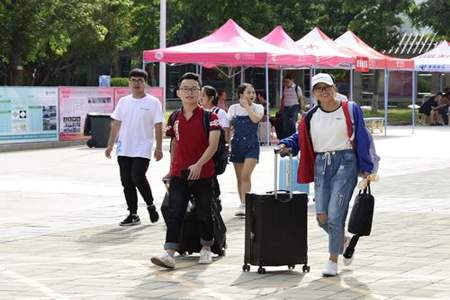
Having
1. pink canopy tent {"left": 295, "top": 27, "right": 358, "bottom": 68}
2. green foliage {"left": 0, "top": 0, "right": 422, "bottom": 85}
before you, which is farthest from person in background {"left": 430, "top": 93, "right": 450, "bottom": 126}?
pink canopy tent {"left": 295, "top": 27, "right": 358, "bottom": 68}

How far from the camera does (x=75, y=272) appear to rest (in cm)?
918

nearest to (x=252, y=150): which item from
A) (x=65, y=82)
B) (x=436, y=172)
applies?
(x=436, y=172)

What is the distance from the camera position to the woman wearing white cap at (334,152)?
894 centimetres

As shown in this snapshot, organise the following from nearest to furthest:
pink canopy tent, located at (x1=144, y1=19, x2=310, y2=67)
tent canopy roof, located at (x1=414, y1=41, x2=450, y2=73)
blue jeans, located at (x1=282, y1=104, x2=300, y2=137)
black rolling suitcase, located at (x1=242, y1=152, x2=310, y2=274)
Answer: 1. black rolling suitcase, located at (x1=242, y1=152, x2=310, y2=274)
2. pink canopy tent, located at (x1=144, y1=19, x2=310, y2=67)
3. blue jeans, located at (x1=282, y1=104, x2=300, y2=137)
4. tent canopy roof, located at (x1=414, y1=41, x2=450, y2=73)

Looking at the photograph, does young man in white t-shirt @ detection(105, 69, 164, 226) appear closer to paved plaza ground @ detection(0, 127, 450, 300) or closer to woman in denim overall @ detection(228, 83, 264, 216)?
paved plaza ground @ detection(0, 127, 450, 300)

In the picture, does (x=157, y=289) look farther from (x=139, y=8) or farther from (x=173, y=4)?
(x=173, y=4)

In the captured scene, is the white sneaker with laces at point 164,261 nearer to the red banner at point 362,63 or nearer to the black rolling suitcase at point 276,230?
the black rolling suitcase at point 276,230

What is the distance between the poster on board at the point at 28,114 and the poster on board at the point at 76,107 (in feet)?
0.82

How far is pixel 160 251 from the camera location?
10.4 m

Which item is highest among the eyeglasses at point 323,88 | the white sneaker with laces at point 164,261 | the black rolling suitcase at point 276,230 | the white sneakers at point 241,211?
the eyeglasses at point 323,88

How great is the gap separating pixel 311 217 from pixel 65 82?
5264cm

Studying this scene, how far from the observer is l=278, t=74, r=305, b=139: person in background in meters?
27.6

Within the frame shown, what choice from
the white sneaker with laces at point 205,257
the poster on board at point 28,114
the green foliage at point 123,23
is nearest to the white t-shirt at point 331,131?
the white sneaker with laces at point 205,257

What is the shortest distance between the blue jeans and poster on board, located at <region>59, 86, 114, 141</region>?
15.2ft
